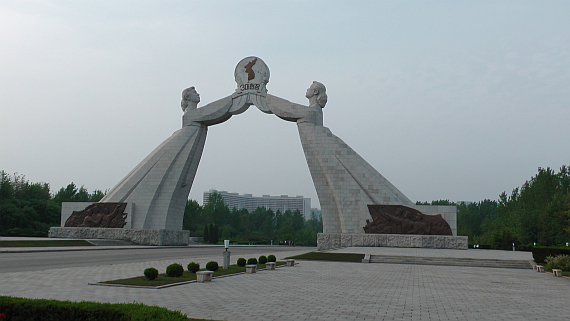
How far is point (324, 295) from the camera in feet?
27.1

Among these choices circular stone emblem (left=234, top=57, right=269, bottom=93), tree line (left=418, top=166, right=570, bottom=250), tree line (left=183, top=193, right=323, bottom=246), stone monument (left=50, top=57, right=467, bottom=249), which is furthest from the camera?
tree line (left=183, top=193, right=323, bottom=246)

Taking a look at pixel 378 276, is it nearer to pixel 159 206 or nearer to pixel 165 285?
pixel 165 285

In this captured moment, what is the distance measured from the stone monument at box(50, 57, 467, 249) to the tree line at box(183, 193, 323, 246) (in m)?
29.5

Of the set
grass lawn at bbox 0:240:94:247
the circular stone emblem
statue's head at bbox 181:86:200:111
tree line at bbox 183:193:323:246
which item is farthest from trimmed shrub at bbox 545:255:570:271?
tree line at bbox 183:193:323:246

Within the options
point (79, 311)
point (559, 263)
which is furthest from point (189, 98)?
point (79, 311)

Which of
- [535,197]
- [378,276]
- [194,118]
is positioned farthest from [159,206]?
[535,197]

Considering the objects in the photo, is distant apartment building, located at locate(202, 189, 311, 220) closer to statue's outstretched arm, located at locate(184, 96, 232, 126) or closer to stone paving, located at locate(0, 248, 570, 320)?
statue's outstretched arm, located at locate(184, 96, 232, 126)

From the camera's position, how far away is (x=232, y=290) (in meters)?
8.72

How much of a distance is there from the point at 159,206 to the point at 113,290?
74.9ft

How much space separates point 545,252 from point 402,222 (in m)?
10.5

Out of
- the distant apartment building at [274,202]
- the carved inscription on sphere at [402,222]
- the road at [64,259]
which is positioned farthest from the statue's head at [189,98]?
the distant apartment building at [274,202]

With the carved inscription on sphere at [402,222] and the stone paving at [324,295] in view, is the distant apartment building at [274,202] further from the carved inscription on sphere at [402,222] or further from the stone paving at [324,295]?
the stone paving at [324,295]

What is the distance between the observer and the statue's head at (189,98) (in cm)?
3291

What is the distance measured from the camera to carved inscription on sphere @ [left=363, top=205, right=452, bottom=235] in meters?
26.0
